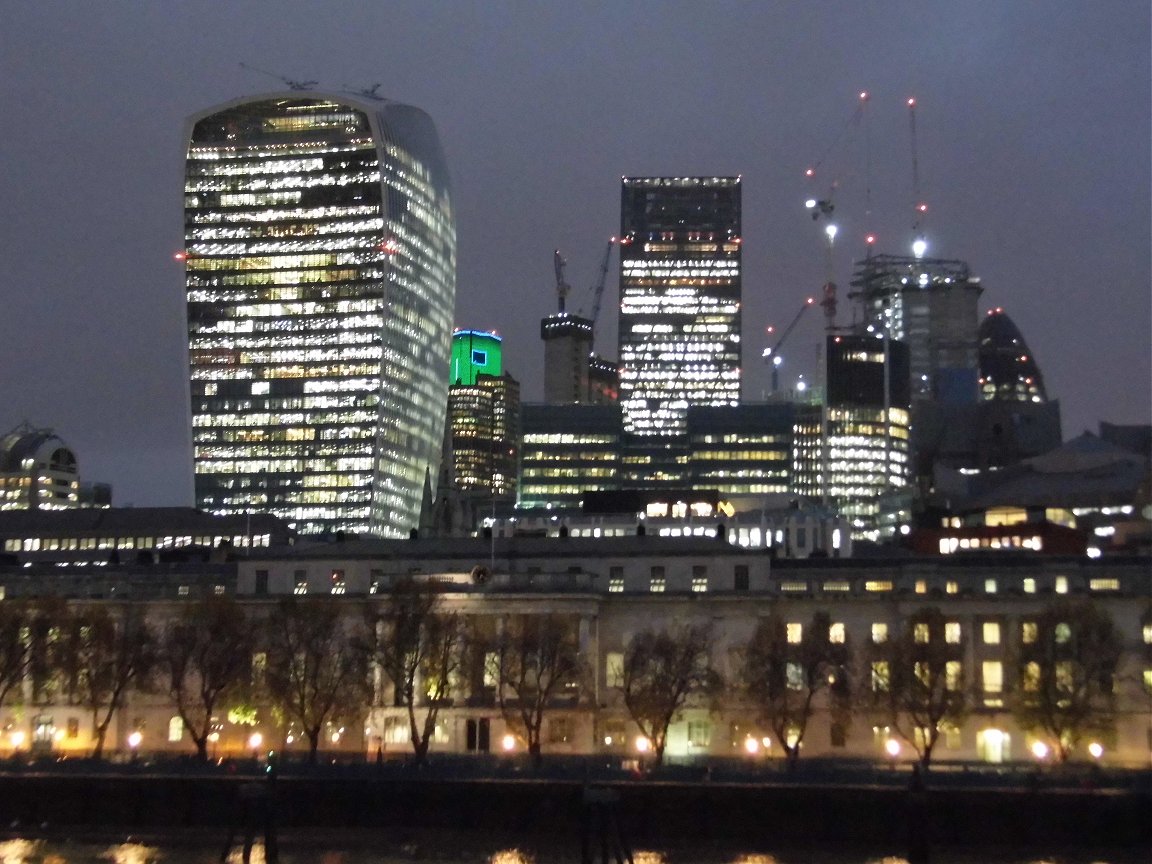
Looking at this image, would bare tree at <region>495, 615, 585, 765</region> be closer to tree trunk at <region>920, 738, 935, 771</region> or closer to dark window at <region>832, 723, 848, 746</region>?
dark window at <region>832, 723, 848, 746</region>

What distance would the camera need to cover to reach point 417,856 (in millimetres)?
91938

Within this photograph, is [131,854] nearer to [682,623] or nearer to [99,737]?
[99,737]

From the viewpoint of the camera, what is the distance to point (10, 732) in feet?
420

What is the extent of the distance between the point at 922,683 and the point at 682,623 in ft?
63.9

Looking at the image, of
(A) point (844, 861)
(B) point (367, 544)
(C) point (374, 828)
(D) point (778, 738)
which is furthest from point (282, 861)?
(B) point (367, 544)

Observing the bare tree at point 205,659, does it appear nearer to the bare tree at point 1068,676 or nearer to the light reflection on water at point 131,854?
the light reflection on water at point 131,854

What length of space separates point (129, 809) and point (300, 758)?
11.4 metres

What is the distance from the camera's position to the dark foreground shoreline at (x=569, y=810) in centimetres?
9481

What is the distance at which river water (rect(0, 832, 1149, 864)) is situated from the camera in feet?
298

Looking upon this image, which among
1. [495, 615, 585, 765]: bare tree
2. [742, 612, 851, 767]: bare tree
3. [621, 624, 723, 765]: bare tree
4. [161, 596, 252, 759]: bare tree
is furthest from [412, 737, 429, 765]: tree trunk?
[742, 612, 851, 767]: bare tree

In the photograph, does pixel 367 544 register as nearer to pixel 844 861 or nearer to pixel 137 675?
pixel 137 675

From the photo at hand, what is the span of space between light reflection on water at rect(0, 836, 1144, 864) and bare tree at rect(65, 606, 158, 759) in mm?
24697

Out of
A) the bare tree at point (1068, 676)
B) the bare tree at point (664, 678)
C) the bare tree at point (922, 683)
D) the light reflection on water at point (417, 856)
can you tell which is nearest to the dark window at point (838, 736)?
the bare tree at point (922, 683)

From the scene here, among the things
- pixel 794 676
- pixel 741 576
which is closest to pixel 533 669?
pixel 794 676
